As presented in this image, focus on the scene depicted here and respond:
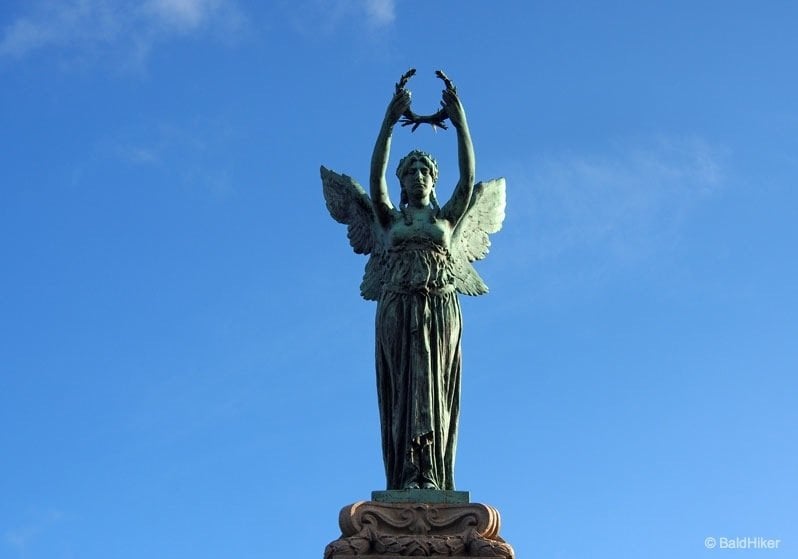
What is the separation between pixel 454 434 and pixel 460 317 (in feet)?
4.22

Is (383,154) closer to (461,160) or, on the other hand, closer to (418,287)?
(461,160)

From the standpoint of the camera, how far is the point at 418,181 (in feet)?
49.9

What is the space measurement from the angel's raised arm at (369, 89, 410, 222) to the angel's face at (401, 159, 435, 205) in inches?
9.7

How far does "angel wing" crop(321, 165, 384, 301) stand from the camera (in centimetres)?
→ 1534

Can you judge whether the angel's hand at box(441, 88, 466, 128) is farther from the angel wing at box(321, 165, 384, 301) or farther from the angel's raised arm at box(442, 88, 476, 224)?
the angel wing at box(321, 165, 384, 301)

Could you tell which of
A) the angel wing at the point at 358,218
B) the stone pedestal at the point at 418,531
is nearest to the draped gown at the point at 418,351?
the angel wing at the point at 358,218

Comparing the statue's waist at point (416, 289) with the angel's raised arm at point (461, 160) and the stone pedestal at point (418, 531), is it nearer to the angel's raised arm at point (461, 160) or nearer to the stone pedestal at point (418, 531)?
the angel's raised arm at point (461, 160)

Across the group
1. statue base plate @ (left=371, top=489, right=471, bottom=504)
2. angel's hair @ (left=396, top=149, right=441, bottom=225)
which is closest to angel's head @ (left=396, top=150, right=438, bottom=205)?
angel's hair @ (left=396, top=149, right=441, bottom=225)

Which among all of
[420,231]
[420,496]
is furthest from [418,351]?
[420,496]

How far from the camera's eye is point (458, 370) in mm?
14914

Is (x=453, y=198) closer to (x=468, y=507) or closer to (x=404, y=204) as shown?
(x=404, y=204)

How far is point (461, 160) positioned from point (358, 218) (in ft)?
4.57

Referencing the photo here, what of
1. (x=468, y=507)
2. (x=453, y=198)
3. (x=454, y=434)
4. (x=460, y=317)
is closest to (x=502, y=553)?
(x=468, y=507)

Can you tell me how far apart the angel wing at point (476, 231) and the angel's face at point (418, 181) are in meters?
0.53
